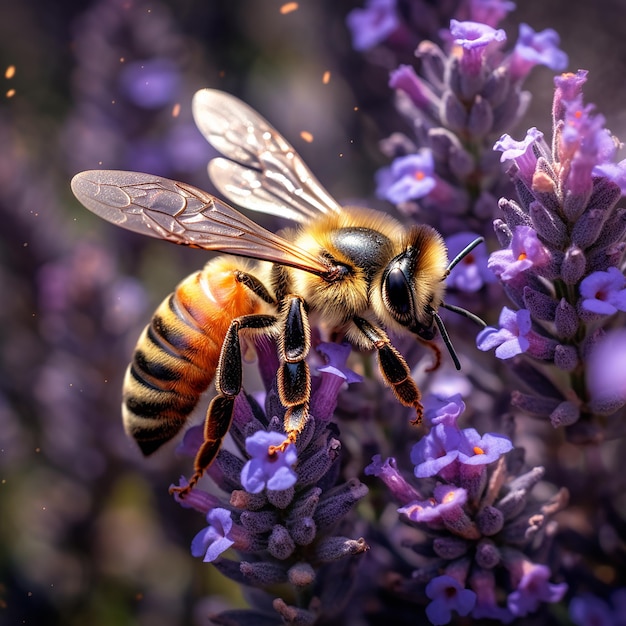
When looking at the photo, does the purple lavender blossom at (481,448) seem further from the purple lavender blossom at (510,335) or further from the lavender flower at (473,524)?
the purple lavender blossom at (510,335)

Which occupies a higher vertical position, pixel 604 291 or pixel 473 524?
pixel 604 291

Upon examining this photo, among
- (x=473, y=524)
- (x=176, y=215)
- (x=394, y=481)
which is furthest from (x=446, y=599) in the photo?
(x=176, y=215)

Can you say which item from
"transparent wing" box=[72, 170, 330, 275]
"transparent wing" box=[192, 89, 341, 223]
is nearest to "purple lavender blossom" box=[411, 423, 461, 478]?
"transparent wing" box=[72, 170, 330, 275]

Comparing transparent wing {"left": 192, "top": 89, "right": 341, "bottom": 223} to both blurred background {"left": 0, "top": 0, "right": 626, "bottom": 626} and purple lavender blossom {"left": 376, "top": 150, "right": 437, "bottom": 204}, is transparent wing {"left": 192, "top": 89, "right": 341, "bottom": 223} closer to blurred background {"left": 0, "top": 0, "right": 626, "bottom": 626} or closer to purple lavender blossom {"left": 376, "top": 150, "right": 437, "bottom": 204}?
purple lavender blossom {"left": 376, "top": 150, "right": 437, "bottom": 204}

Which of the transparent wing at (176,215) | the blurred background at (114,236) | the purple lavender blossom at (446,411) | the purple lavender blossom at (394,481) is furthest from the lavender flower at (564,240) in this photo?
the blurred background at (114,236)

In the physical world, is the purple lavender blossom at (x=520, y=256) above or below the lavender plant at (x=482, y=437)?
above

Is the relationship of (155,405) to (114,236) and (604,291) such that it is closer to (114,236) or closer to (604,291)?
(604,291)
